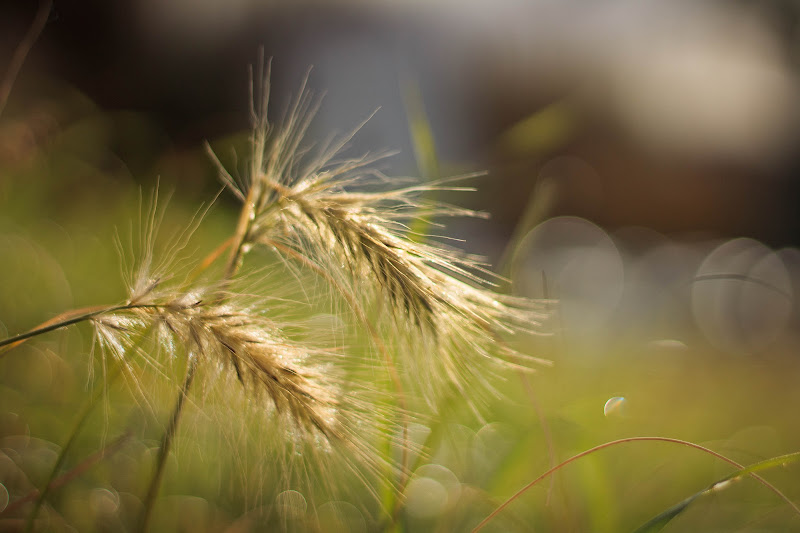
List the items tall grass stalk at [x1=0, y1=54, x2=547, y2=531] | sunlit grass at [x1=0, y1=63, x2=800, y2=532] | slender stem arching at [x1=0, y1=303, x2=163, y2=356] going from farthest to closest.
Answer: sunlit grass at [x1=0, y1=63, x2=800, y2=532], tall grass stalk at [x1=0, y1=54, x2=547, y2=531], slender stem arching at [x1=0, y1=303, x2=163, y2=356]

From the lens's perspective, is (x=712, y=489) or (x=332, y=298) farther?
(x=332, y=298)

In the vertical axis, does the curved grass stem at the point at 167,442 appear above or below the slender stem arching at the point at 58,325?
below

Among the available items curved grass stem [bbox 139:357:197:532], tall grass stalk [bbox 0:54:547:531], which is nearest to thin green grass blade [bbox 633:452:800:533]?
tall grass stalk [bbox 0:54:547:531]

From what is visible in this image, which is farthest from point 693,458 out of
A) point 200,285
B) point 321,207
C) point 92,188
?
point 92,188

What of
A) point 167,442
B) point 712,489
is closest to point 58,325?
point 167,442

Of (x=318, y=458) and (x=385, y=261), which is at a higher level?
(x=385, y=261)

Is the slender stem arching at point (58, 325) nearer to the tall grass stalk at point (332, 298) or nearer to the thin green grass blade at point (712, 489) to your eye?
the tall grass stalk at point (332, 298)

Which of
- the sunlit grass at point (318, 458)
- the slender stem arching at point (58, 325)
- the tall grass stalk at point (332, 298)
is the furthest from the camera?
the sunlit grass at point (318, 458)

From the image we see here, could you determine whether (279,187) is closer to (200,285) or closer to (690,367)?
(200,285)

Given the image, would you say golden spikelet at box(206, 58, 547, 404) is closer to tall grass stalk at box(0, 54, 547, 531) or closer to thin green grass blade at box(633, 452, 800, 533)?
tall grass stalk at box(0, 54, 547, 531)

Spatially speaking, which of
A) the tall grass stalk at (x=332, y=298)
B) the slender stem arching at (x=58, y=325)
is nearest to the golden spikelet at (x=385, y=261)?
the tall grass stalk at (x=332, y=298)

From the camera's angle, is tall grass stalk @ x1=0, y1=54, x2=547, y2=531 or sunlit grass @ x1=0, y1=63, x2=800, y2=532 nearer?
tall grass stalk @ x1=0, y1=54, x2=547, y2=531

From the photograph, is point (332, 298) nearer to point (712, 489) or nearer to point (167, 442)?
point (167, 442)
